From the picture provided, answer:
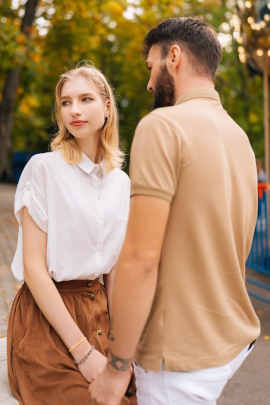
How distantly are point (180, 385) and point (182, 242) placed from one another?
430mm

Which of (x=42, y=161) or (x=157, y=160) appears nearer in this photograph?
(x=157, y=160)

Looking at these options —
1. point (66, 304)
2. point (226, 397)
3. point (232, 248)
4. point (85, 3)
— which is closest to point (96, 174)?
point (66, 304)

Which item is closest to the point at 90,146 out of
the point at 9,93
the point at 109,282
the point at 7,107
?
the point at 109,282

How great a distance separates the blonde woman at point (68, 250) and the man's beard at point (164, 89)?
830 millimetres

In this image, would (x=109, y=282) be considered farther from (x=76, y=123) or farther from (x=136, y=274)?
(x=136, y=274)

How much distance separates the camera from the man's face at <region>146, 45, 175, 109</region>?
1.67 metres

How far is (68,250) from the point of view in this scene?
2.38 metres

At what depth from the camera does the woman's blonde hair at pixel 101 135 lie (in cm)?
253

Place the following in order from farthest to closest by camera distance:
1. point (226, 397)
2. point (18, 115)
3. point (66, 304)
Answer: point (18, 115) < point (226, 397) < point (66, 304)

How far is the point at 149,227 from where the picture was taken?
1469mm

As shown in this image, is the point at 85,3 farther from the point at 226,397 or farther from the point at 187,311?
the point at 187,311

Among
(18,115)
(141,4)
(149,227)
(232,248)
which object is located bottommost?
(18,115)

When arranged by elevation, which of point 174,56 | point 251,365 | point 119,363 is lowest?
point 251,365

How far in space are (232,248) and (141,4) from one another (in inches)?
635
